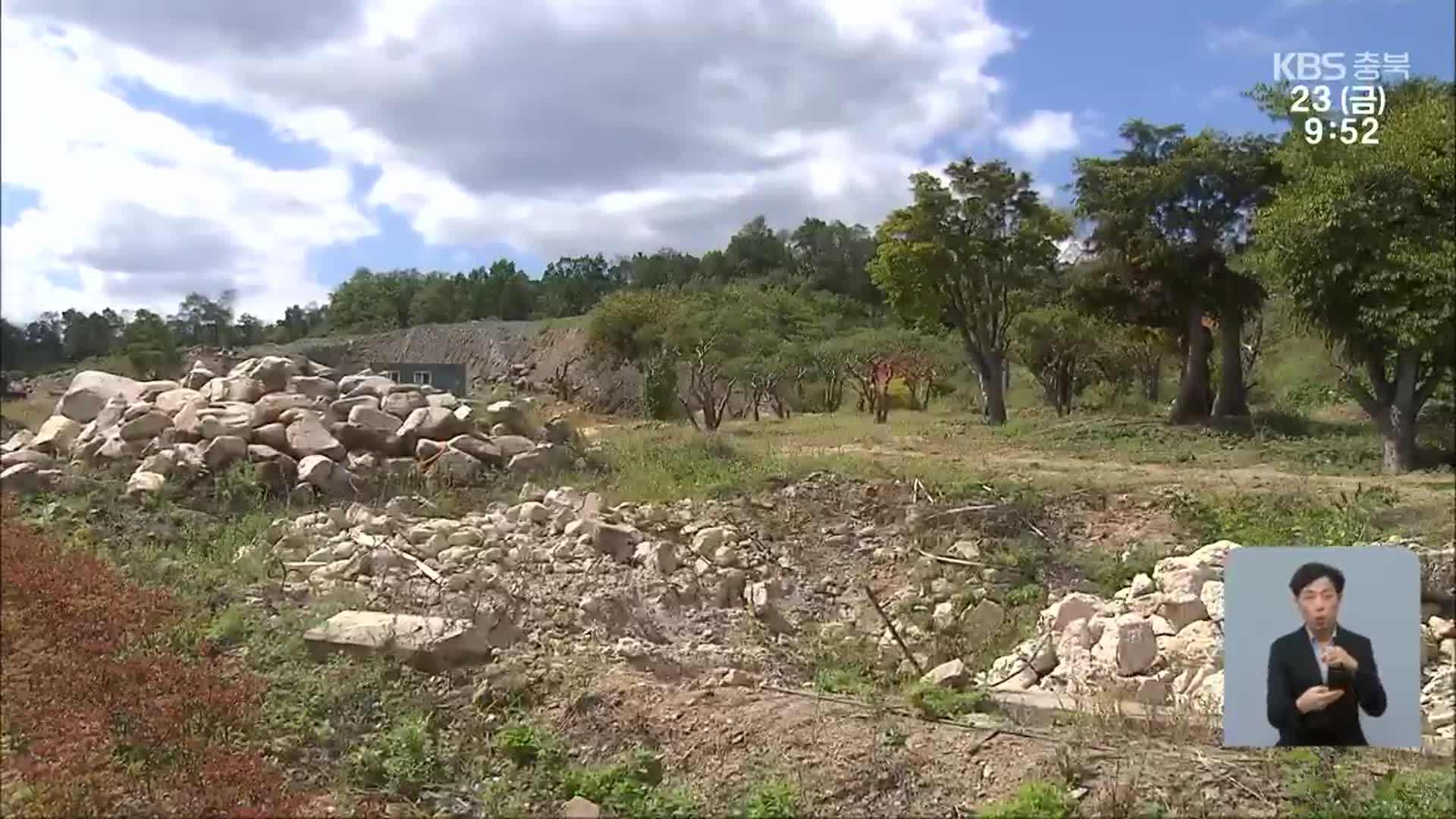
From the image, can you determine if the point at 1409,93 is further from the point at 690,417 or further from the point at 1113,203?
the point at 690,417

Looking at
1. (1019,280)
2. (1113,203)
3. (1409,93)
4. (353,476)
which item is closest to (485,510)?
(353,476)

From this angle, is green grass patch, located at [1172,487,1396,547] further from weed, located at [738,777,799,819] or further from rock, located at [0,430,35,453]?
rock, located at [0,430,35,453]

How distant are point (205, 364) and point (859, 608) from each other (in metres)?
6.21

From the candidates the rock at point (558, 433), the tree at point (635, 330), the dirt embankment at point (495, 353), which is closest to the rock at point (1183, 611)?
the rock at point (558, 433)

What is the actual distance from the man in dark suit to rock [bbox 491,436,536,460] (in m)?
6.28

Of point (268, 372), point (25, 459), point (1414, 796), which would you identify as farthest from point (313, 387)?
point (1414, 796)

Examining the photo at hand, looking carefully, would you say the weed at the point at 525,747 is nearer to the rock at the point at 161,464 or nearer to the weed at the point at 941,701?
the weed at the point at 941,701

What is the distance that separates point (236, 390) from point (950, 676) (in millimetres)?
6172

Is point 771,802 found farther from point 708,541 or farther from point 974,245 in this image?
point 974,245

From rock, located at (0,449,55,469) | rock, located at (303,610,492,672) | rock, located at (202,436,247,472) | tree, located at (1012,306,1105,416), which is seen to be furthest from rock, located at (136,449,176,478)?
tree, located at (1012,306,1105,416)

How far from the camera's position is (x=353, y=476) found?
823 cm

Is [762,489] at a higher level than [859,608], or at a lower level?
higher

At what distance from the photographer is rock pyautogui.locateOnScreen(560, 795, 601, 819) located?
3.57m

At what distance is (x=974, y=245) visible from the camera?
659 inches
